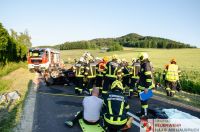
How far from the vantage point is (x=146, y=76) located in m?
10.6

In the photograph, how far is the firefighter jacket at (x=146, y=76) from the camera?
10.5 metres

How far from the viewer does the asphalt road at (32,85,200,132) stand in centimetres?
933

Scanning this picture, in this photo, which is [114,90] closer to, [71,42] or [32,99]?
[32,99]

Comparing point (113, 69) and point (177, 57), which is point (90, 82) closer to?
point (113, 69)

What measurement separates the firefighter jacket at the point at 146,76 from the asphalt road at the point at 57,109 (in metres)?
1.39

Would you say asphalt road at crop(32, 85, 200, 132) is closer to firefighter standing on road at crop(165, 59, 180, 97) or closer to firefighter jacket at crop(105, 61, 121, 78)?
firefighter jacket at crop(105, 61, 121, 78)

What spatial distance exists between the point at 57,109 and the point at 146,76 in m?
3.82

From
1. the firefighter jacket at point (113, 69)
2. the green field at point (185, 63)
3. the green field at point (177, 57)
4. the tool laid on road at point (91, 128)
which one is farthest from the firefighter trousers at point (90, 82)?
the green field at point (177, 57)

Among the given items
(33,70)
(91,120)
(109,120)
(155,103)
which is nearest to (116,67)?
(155,103)

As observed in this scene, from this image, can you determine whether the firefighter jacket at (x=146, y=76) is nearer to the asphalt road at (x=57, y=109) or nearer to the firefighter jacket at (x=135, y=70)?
the asphalt road at (x=57, y=109)

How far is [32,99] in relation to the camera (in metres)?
14.7

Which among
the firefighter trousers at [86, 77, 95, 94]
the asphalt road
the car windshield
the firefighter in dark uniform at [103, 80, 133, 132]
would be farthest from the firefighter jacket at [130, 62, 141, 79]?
the car windshield

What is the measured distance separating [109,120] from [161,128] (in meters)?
1.30

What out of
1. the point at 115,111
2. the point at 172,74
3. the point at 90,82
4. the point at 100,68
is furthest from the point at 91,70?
the point at 115,111
